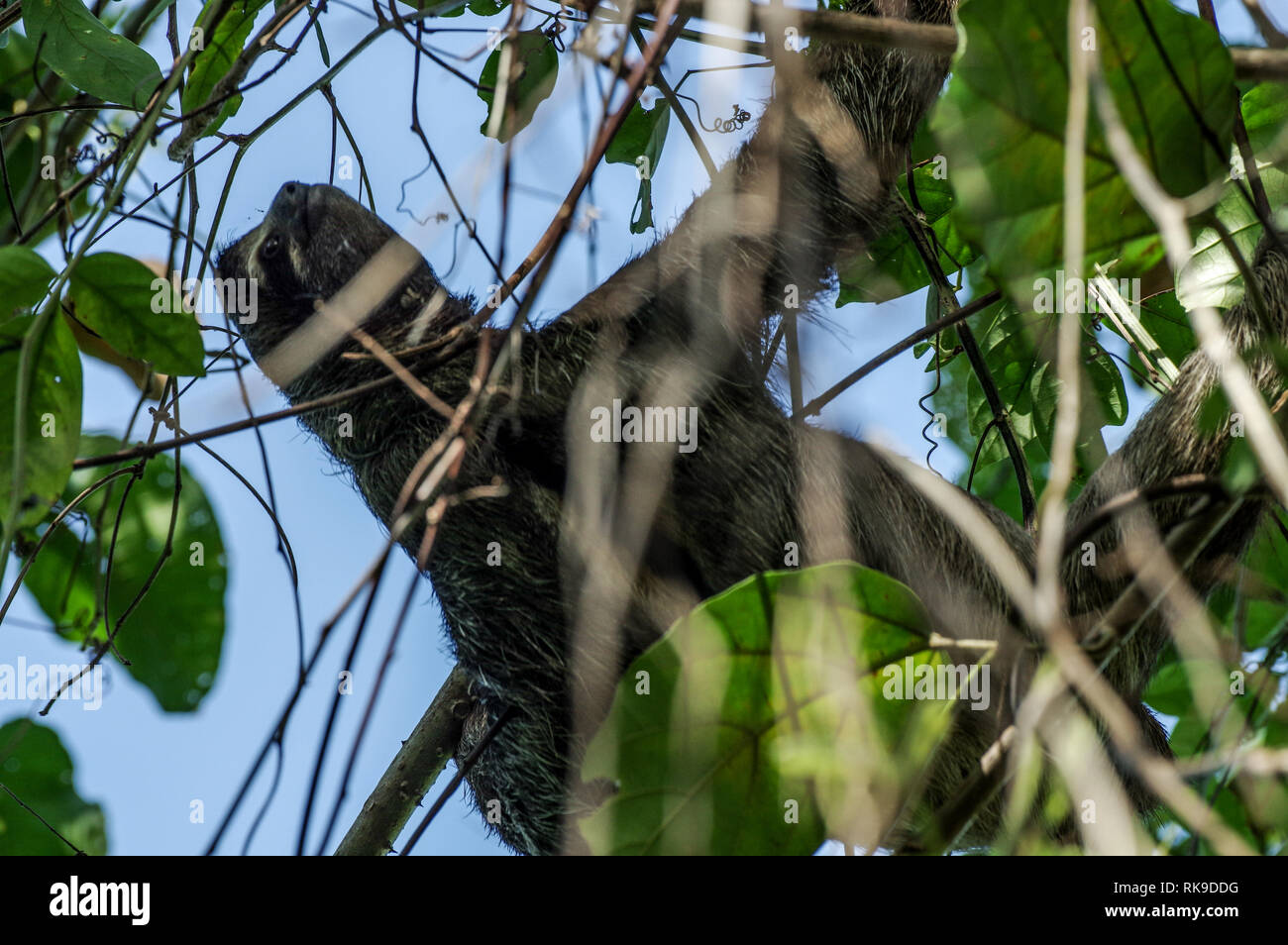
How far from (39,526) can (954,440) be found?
3651 millimetres

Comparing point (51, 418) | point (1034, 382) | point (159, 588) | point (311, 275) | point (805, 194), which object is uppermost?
point (311, 275)

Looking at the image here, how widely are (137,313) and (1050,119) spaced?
82.9 inches

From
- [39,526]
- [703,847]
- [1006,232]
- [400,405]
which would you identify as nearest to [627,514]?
[400,405]

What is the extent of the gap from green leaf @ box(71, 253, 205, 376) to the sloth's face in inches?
50.3

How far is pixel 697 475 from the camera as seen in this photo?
3.57 metres

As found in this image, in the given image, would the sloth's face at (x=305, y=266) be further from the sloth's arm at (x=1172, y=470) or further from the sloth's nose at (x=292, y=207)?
the sloth's arm at (x=1172, y=470)

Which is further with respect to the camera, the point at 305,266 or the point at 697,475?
the point at 305,266

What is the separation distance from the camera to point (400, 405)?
12.7 feet

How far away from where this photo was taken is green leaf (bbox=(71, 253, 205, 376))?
8.96 ft

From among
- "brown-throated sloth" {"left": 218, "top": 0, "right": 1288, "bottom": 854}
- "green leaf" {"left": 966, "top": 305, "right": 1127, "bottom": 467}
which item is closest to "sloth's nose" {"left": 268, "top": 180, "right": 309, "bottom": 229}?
"brown-throated sloth" {"left": 218, "top": 0, "right": 1288, "bottom": 854}

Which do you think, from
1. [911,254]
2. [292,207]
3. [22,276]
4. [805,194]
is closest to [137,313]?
[22,276]

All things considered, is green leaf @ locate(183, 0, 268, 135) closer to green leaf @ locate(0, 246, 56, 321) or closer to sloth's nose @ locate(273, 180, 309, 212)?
sloth's nose @ locate(273, 180, 309, 212)

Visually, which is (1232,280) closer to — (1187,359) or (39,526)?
(1187,359)

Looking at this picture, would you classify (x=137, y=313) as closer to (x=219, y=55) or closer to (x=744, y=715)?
(x=219, y=55)
